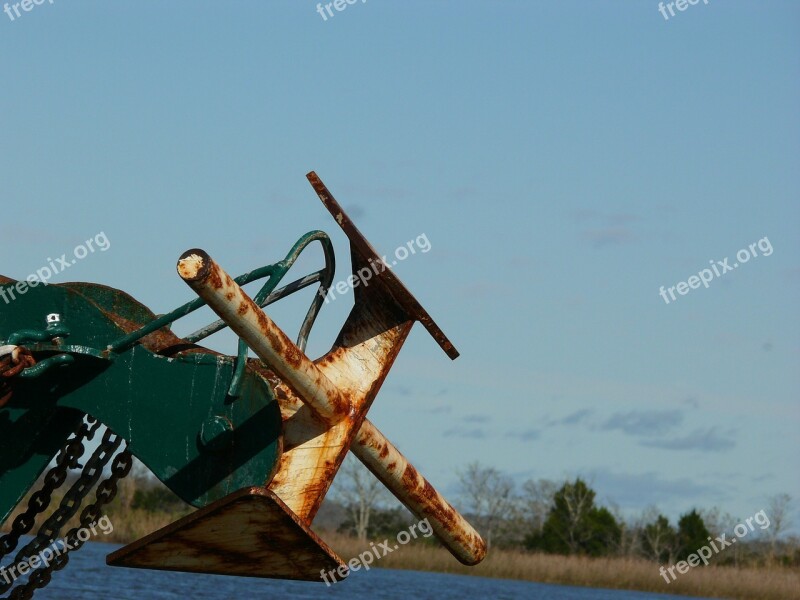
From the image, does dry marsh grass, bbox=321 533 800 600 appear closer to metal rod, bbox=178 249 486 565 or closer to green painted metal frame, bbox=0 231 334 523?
metal rod, bbox=178 249 486 565

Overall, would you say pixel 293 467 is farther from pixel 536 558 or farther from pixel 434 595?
pixel 536 558

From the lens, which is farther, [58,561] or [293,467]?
[58,561]

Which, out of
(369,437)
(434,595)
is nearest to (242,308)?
(369,437)

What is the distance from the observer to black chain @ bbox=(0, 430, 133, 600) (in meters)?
5.07

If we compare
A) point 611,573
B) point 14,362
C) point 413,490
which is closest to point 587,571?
point 611,573

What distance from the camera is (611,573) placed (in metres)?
35.9

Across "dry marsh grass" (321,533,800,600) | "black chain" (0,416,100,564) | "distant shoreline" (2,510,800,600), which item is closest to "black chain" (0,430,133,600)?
"black chain" (0,416,100,564)

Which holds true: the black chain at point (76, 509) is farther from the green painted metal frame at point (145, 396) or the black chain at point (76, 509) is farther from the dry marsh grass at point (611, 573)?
the dry marsh grass at point (611, 573)

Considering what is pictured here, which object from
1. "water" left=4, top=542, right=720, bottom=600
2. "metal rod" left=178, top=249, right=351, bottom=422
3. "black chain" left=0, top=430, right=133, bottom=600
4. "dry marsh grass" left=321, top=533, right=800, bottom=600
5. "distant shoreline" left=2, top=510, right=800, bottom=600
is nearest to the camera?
"metal rod" left=178, top=249, right=351, bottom=422

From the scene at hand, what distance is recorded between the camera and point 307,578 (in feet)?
14.6

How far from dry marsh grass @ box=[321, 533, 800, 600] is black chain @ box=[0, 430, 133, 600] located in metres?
27.4

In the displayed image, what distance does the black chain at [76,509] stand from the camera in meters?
5.07

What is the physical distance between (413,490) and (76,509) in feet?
4.47

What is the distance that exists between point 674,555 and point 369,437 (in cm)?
4761
